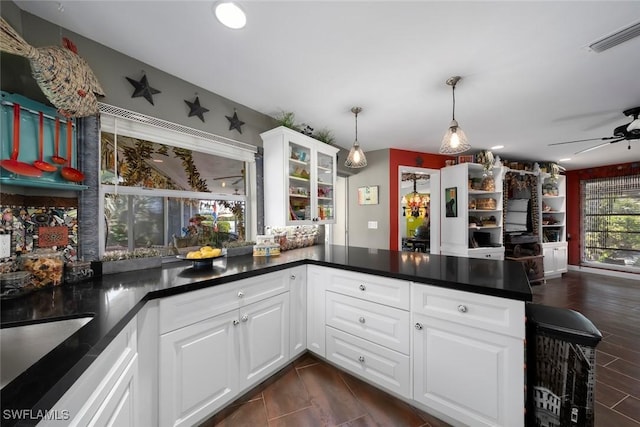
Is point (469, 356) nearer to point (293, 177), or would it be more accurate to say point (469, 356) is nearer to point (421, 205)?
point (293, 177)

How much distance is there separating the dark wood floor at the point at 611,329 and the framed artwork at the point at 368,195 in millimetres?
2944

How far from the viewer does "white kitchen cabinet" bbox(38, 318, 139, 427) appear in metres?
0.64

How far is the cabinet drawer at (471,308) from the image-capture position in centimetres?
119

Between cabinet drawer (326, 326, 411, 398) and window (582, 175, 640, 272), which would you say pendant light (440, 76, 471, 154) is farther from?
window (582, 175, 640, 272)

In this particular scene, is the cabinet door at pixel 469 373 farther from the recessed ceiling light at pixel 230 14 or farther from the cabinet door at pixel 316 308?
the recessed ceiling light at pixel 230 14

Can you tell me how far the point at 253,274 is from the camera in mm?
1651

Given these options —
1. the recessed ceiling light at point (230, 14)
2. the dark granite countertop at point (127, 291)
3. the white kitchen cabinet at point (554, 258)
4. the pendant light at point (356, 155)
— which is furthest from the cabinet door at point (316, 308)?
the white kitchen cabinet at point (554, 258)

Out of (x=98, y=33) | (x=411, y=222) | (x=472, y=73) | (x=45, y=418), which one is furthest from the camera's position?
(x=411, y=222)

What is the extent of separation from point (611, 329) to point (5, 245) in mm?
5289

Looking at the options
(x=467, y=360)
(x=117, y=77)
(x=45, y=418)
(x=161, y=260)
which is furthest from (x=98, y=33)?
(x=467, y=360)

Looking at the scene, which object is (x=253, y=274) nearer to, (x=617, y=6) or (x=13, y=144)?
(x=13, y=144)

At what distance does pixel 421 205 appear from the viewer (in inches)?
273

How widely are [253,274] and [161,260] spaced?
2.43ft

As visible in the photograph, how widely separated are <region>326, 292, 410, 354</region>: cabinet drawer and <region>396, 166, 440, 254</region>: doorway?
242 cm
